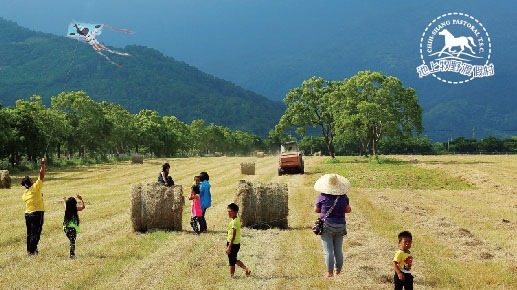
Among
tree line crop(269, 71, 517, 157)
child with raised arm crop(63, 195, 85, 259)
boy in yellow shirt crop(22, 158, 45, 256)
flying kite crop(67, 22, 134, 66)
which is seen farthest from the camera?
tree line crop(269, 71, 517, 157)

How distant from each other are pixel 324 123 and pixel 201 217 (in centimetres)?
5808

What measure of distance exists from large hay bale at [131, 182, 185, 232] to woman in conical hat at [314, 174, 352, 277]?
7044mm

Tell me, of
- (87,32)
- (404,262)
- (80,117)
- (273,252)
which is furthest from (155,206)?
(80,117)

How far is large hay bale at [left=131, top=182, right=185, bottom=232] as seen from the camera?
57.2ft

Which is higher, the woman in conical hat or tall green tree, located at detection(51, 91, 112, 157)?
tall green tree, located at detection(51, 91, 112, 157)

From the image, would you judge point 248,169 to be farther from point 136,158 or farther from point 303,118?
point 136,158

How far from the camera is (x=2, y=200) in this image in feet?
92.8

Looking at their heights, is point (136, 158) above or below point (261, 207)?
→ above

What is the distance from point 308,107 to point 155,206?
55289 millimetres

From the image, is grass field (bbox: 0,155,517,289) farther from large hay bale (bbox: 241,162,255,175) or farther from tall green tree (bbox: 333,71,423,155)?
tall green tree (bbox: 333,71,423,155)

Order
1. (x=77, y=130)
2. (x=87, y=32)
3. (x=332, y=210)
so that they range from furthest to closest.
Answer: (x=77, y=130) < (x=87, y=32) < (x=332, y=210)

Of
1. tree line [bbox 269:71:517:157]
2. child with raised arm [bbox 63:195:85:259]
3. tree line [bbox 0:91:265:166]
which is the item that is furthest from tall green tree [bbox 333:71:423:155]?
child with raised arm [bbox 63:195:85:259]

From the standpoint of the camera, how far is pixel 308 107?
234 feet

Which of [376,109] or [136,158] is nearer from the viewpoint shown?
[376,109]
